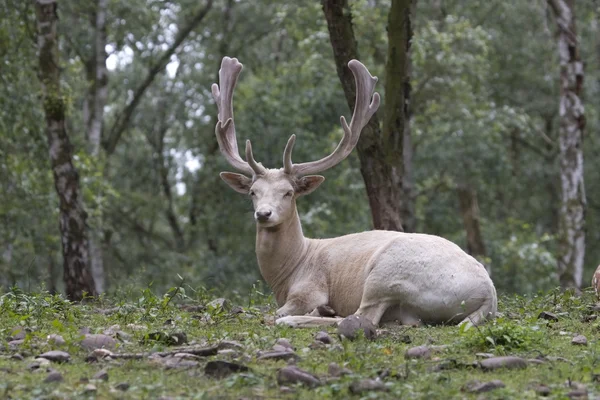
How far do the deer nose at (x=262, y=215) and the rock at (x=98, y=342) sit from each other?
292 centimetres

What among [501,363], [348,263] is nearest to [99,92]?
[348,263]

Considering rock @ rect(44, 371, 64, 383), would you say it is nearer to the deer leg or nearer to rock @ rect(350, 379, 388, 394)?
rock @ rect(350, 379, 388, 394)

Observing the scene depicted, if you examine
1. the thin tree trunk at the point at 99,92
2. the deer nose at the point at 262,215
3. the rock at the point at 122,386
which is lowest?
the rock at the point at 122,386

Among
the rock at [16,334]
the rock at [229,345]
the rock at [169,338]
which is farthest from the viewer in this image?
the rock at [16,334]

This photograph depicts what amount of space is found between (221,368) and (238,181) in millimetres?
4807

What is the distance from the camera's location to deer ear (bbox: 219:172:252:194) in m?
11.1

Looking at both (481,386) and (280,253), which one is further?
(280,253)

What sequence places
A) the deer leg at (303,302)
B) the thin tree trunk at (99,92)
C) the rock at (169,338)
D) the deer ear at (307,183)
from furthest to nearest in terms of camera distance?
the thin tree trunk at (99,92), the deer ear at (307,183), the deer leg at (303,302), the rock at (169,338)

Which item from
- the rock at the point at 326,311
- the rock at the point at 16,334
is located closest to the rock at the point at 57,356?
the rock at the point at 16,334

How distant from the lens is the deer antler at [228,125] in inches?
436

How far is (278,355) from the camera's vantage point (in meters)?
7.07

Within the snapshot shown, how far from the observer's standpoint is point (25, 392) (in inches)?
235

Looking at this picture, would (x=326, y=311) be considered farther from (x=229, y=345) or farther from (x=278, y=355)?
(x=278, y=355)

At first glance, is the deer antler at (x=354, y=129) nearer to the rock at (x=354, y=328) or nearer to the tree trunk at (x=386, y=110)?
the tree trunk at (x=386, y=110)
